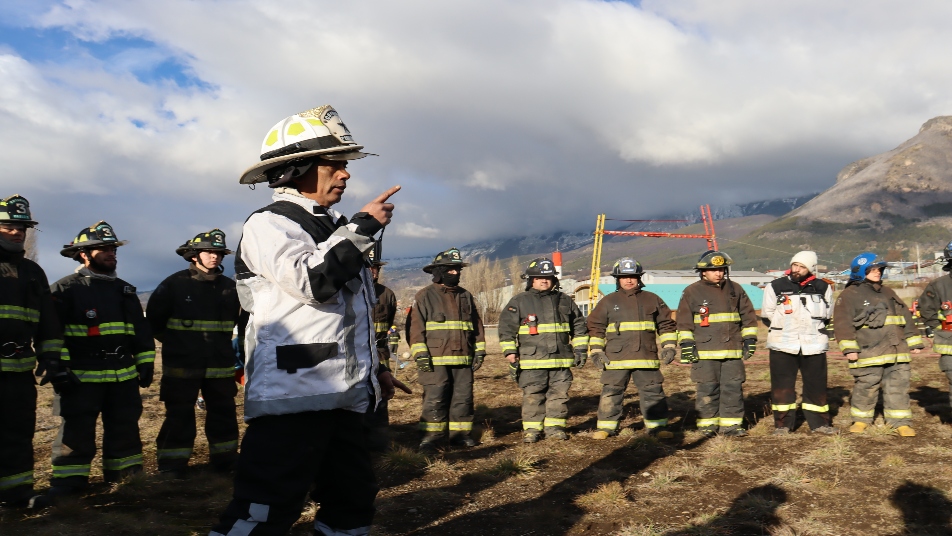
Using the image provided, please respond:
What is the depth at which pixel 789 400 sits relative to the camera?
8320 mm

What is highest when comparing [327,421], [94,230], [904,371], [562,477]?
[94,230]

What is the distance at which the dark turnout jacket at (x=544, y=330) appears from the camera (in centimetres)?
869

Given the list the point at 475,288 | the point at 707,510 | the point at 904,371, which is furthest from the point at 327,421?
the point at 475,288

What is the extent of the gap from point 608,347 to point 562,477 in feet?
8.62

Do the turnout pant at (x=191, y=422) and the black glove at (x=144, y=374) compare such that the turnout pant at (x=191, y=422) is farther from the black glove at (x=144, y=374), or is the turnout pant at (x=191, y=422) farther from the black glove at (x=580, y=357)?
the black glove at (x=580, y=357)

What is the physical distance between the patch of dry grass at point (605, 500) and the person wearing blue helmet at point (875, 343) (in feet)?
14.3

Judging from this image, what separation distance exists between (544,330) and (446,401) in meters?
1.62

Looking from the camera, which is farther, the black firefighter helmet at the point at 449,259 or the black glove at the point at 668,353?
the black firefighter helmet at the point at 449,259

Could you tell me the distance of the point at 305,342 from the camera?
271 centimetres

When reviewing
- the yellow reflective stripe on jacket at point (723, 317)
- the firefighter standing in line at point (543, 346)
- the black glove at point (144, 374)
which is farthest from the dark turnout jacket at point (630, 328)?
the black glove at point (144, 374)

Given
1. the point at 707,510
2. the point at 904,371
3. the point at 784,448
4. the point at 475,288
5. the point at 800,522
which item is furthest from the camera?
the point at 475,288

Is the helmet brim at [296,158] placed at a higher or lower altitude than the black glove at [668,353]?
higher

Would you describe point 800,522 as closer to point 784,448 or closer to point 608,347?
point 784,448

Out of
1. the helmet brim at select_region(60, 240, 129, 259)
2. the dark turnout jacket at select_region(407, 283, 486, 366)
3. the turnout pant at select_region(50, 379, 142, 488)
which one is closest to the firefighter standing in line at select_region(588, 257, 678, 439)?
the dark turnout jacket at select_region(407, 283, 486, 366)
